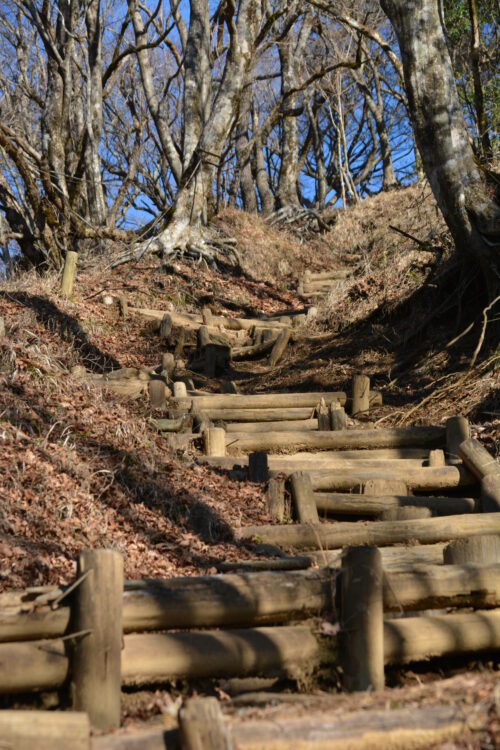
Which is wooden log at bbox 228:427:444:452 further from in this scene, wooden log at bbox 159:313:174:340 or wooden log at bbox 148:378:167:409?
wooden log at bbox 159:313:174:340

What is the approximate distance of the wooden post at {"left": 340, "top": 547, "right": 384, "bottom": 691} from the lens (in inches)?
144

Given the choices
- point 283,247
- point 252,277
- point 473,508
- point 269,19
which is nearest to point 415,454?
point 473,508

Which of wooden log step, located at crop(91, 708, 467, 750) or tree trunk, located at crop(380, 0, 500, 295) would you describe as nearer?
wooden log step, located at crop(91, 708, 467, 750)

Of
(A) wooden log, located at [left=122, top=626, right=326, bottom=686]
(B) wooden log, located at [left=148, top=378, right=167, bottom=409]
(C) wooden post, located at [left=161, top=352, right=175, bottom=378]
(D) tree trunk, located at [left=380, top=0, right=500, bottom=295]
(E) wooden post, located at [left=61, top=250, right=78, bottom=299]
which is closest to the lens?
(A) wooden log, located at [left=122, top=626, right=326, bottom=686]

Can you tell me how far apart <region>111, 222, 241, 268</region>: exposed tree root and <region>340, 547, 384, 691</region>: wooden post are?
12891 millimetres

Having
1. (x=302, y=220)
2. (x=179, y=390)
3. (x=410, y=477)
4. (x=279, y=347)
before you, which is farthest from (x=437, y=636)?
(x=302, y=220)

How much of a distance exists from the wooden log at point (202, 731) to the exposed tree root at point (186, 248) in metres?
13.7

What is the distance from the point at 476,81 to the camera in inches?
455

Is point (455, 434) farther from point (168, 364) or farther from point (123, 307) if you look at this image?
point (123, 307)

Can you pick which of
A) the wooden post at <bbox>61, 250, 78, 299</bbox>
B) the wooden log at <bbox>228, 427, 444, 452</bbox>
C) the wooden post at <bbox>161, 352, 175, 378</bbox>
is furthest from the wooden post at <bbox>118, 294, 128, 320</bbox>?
the wooden log at <bbox>228, 427, 444, 452</bbox>

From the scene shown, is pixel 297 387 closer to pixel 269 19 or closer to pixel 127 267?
pixel 127 267

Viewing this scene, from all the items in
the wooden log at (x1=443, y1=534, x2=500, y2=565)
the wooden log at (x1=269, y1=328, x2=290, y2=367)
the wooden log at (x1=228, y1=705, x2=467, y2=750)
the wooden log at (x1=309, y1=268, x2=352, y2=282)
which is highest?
the wooden log at (x1=309, y1=268, x2=352, y2=282)

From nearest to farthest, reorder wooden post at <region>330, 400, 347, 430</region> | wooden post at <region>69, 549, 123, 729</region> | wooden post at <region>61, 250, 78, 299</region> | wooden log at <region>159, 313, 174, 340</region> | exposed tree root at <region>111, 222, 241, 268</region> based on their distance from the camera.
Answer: wooden post at <region>69, 549, 123, 729</region> → wooden post at <region>330, 400, 347, 430</region> → wooden post at <region>61, 250, 78, 299</region> → wooden log at <region>159, 313, 174, 340</region> → exposed tree root at <region>111, 222, 241, 268</region>

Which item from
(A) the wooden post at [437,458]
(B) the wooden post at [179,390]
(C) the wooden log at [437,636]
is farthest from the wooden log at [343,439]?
(C) the wooden log at [437,636]
